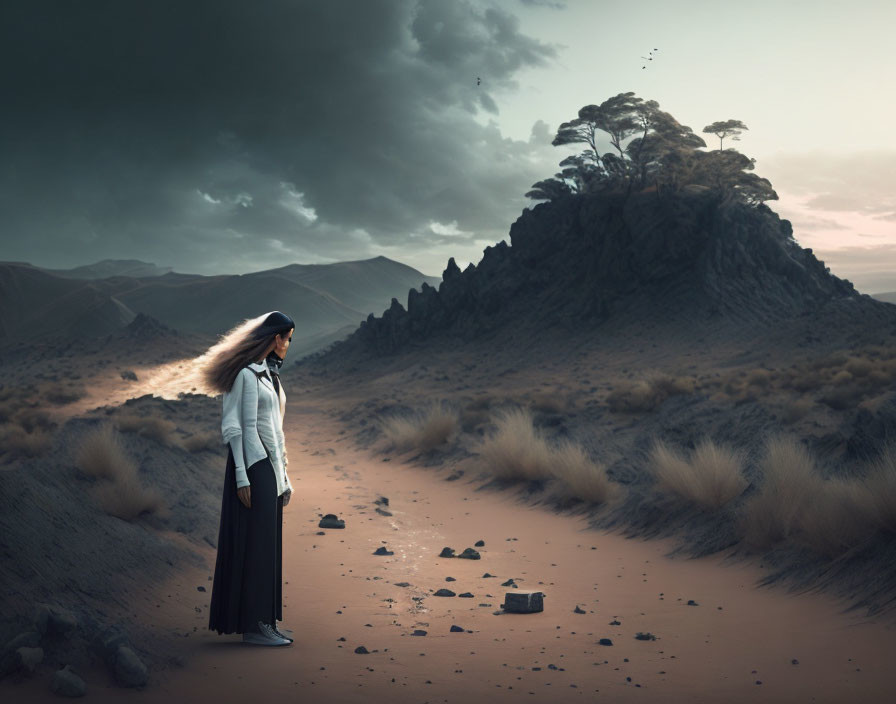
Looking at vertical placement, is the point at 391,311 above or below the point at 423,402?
above

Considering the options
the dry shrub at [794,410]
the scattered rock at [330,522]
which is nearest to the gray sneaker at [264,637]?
the scattered rock at [330,522]

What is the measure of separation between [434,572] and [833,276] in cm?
4721

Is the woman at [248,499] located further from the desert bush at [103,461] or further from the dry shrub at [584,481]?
the dry shrub at [584,481]

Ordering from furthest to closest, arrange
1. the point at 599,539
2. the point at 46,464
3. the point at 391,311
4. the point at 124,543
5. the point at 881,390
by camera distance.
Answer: the point at 391,311, the point at 881,390, the point at 599,539, the point at 46,464, the point at 124,543

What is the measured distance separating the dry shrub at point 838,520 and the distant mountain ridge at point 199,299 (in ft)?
241

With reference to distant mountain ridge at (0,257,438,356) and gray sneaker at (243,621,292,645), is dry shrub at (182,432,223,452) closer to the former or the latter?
gray sneaker at (243,621,292,645)

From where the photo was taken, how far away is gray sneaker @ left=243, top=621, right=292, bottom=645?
556 centimetres

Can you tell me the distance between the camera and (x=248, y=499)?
211 inches

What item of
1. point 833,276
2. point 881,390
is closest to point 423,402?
point 881,390

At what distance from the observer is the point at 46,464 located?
935 cm

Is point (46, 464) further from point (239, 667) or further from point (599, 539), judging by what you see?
point (599, 539)

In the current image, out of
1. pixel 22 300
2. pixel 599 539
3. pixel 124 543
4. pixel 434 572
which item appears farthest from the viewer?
pixel 22 300

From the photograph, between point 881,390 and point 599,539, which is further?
point 881,390

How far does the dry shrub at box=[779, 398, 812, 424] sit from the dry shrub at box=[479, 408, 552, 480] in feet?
15.5
